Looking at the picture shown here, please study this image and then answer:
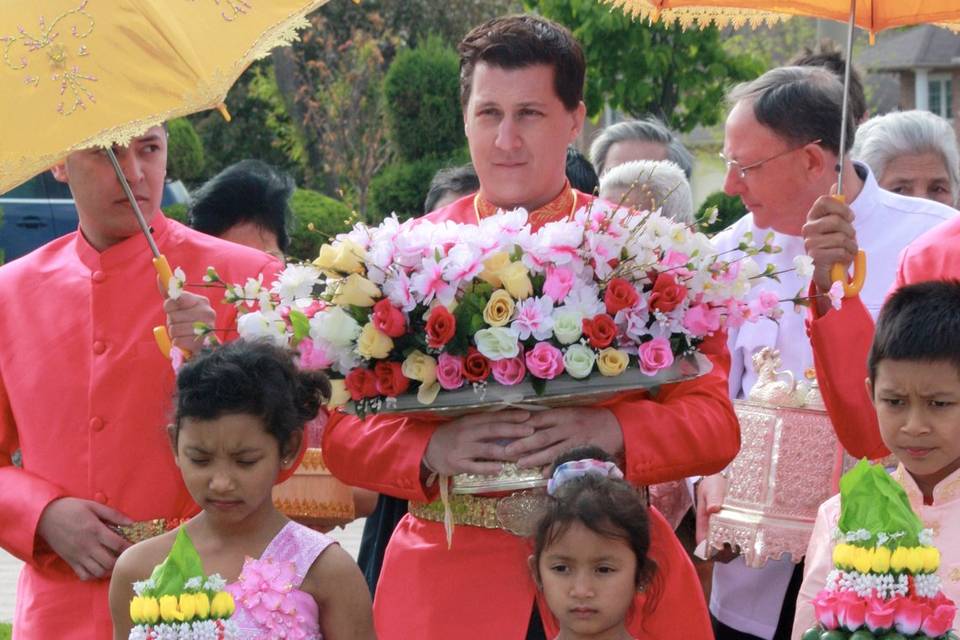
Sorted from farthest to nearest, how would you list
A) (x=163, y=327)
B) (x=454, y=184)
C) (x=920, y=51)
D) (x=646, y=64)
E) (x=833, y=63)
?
1. (x=920, y=51)
2. (x=646, y=64)
3. (x=833, y=63)
4. (x=454, y=184)
5. (x=163, y=327)

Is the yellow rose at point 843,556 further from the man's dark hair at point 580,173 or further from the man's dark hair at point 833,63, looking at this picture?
the man's dark hair at point 580,173

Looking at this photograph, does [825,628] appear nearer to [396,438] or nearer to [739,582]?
[396,438]

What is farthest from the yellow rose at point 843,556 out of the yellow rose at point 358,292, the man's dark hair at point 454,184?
the man's dark hair at point 454,184

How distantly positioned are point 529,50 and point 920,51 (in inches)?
1442

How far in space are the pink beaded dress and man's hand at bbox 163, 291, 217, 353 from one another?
0.55 m

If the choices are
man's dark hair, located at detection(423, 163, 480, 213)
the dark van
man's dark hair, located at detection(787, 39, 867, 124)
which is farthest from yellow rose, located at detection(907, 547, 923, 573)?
the dark van

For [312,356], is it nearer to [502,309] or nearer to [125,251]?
[502,309]

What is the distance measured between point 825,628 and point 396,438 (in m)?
1.15

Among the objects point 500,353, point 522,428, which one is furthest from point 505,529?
point 500,353

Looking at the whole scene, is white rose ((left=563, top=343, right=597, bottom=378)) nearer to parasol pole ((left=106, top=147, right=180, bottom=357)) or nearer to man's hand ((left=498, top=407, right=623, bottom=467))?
man's hand ((left=498, top=407, right=623, bottom=467))

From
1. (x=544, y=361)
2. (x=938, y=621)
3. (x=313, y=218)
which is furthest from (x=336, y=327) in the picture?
(x=313, y=218)

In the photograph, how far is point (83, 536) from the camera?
408 centimetres

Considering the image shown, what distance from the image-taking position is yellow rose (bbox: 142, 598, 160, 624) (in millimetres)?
3369

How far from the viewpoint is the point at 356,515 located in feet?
16.3
